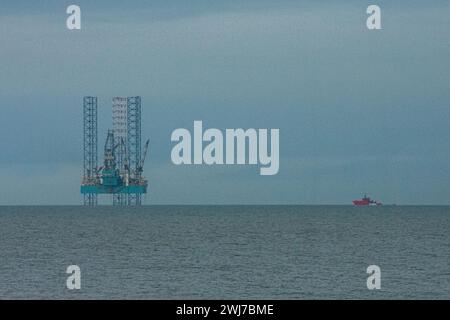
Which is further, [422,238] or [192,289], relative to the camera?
[422,238]

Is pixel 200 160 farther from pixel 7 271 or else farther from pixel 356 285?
pixel 7 271

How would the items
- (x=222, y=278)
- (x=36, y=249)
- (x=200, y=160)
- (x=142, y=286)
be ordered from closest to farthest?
(x=200, y=160) → (x=142, y=286) → (x=222, y=278) → (x=36, y=249)

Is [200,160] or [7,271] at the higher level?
[200,160]

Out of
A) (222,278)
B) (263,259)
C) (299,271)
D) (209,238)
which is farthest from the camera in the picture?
(209,238)

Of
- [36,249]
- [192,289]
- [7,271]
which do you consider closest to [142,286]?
[192,289]

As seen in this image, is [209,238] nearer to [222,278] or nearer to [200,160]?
[222,278]
